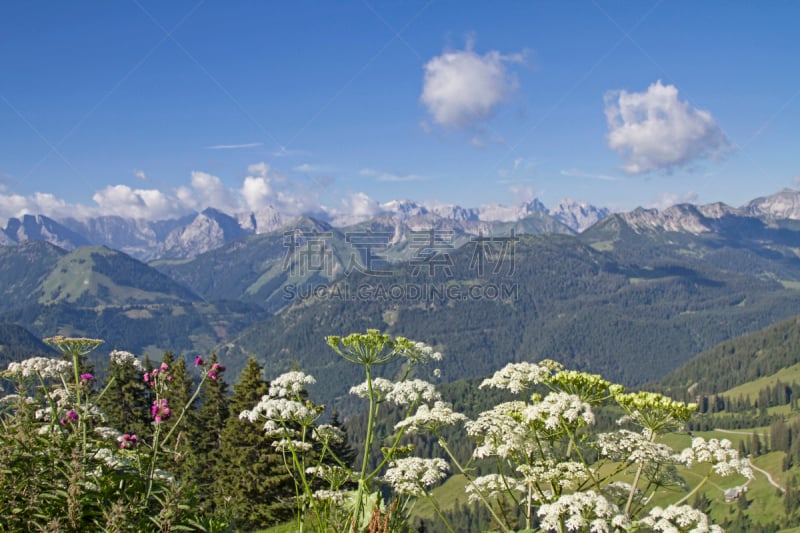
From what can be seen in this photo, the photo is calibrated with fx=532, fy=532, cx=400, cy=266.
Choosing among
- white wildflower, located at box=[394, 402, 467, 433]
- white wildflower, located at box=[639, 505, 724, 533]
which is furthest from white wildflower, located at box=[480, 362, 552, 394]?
white wildflower, located at box=[639, 505, 724, 533]

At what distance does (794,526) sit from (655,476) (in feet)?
672

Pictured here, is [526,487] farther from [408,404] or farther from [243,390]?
[243,390]

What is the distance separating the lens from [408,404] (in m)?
10.9

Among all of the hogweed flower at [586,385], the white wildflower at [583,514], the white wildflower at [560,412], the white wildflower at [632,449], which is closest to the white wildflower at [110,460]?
the white wildflower at [583,514]

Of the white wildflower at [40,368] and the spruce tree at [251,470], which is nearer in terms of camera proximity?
the white wildflower at [40,368]

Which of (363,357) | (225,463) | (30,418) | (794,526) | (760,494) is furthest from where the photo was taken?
(760,494)

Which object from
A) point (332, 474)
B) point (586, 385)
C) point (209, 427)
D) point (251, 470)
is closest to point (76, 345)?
point (332, 474)

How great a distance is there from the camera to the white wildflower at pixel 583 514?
6.86 metres

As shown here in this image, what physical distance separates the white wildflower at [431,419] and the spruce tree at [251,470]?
21728mm

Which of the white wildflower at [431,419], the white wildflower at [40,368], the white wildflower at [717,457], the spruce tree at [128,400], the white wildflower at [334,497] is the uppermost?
the white wildflower at [40,368]

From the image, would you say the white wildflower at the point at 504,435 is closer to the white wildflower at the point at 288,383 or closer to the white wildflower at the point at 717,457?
the white wildflower at the point at 717,457

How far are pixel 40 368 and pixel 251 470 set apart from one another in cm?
2574

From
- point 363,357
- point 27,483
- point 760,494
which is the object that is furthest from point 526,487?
point 760,494

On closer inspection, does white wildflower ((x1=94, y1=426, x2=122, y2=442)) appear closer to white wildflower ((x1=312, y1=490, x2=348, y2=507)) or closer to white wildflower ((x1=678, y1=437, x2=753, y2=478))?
white wildflower ((x1=312, y1=490, x2=348, y2=507))
